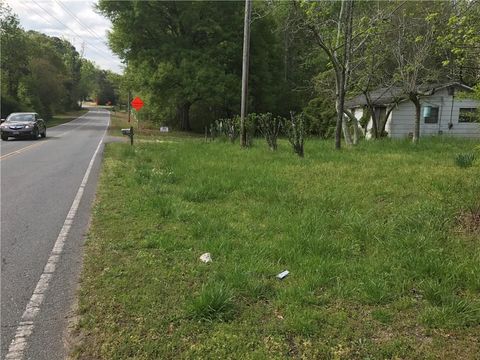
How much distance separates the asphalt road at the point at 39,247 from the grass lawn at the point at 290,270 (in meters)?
0.21

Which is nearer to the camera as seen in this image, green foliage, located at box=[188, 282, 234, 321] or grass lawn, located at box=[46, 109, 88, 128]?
green foliage, located at box=[188, 282, 234, 321]

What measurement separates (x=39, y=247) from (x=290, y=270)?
3.24 metres

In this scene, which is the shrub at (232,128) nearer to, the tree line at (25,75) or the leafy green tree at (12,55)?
the tree line at (25,75)

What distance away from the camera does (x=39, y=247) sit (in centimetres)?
569

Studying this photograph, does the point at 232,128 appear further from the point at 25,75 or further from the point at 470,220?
the point at 25,75

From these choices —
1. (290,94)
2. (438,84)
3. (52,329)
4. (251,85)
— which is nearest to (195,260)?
(52,329)

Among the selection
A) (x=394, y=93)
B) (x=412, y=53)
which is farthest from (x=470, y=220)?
(x=394, y=93)

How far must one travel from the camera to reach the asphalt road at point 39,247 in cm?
357

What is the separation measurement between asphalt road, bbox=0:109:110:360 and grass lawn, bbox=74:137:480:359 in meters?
0.21

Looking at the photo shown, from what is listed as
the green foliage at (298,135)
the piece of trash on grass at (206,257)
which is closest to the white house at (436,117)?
the green foliage at (298,135)

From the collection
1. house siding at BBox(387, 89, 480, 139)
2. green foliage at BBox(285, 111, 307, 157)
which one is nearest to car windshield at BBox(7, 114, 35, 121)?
green foliage at BBox(285, 111, 307, 157)

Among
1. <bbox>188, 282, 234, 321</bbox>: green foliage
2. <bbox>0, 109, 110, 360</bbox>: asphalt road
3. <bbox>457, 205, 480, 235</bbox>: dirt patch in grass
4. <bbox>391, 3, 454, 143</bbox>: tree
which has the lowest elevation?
<bbox>0, 109, 110, 360</bbox>: asphalt road

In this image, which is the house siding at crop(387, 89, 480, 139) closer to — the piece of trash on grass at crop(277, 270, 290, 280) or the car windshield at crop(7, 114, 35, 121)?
the car windshield at crop(7, 114, 35, 121)

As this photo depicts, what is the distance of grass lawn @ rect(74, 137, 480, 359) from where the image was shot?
328 cm
